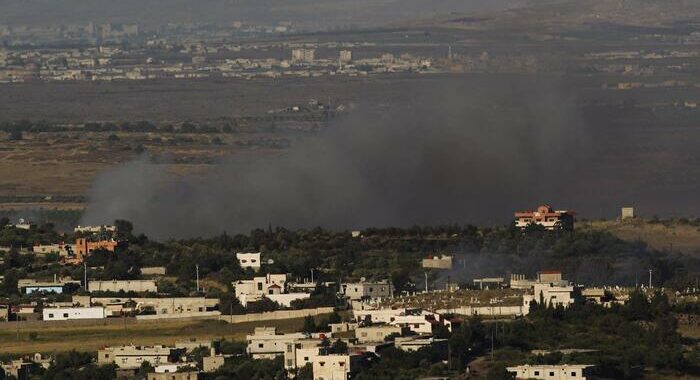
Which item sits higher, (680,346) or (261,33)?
(680,346)

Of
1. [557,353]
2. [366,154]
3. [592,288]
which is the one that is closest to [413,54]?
[366,154]

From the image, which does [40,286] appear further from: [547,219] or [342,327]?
[547,219]

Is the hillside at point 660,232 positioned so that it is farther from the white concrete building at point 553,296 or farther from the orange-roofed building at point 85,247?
the white concrete building at point 553,296

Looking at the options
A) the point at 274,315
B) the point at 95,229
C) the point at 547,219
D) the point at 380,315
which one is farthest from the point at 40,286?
the point at 547,219

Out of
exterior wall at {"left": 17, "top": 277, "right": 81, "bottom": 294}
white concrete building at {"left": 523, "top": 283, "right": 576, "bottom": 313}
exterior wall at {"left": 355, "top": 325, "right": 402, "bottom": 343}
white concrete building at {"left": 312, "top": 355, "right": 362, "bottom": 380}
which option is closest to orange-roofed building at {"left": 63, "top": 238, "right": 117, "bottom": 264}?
exterior wall at {"left": 17, "top": 277, "right": 81, "bottom": 294}

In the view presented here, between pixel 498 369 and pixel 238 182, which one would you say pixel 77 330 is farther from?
pixel 238 182

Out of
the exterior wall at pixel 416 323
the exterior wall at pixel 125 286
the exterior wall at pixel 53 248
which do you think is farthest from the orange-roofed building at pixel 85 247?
the exterior wall at pixel 416 323

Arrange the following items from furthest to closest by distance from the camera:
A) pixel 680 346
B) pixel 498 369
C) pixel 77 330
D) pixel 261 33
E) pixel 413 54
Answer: pixel 261 33, pixel 413 54, pixel 77 330, pixel 680 346, pixel 498 369
